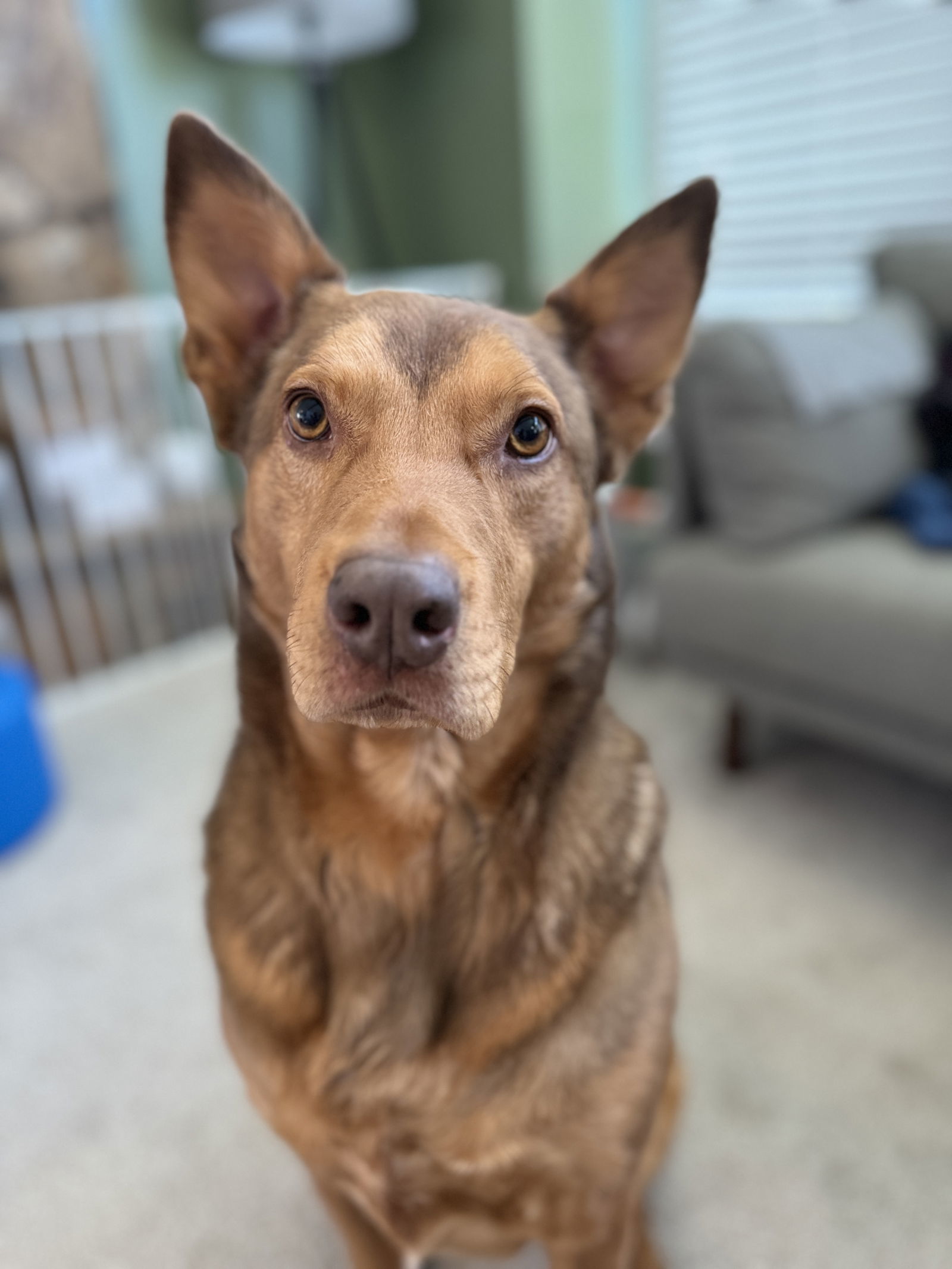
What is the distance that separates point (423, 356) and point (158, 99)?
3094 millimetres

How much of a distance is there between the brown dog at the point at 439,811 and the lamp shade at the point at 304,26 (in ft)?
7.65

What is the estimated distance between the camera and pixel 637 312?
1.04 metres

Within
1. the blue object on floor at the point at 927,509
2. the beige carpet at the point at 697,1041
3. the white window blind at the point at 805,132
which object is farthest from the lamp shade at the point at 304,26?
the beige carpet at the point at 697,1041

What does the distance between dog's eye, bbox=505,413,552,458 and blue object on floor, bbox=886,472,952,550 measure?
4.64 ft

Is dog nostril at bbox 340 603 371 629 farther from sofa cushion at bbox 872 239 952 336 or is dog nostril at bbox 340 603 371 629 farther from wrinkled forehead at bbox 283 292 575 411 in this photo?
sofa cushion at bbox 872 239 952 336

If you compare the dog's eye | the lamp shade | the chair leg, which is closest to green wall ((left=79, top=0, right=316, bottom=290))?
the lamp shade

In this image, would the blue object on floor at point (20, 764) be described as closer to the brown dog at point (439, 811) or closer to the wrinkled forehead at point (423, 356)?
the brown dog at point (439, 811)

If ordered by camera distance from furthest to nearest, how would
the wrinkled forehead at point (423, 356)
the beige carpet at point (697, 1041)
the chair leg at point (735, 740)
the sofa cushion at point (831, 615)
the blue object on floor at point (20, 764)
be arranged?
the chair leg at point (735, 740) < the blue object on floor at point (20, 764) < the sofa cushion at point (831, 615) < the beige carpet at point (697, 1041) < the wrinkled forehead at point (423, 356)

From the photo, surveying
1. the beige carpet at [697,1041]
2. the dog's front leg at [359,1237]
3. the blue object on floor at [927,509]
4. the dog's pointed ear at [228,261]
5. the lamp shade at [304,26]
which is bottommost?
the beige carpet at [697,1041]

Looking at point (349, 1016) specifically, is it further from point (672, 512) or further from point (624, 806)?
point (672, 512)

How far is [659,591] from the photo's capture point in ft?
7.59

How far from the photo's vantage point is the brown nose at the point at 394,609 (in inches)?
27.0

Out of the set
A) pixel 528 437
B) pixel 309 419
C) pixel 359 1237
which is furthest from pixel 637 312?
pixel 359 1237

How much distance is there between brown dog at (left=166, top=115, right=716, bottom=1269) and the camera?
89 centimetres
